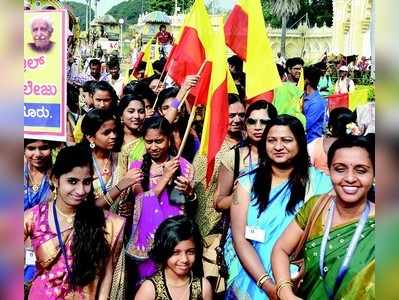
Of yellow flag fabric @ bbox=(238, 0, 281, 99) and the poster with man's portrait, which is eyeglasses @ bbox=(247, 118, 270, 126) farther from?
the poster with man's portrait

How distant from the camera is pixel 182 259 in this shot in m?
3.26

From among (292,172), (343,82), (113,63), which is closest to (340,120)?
(292,172)

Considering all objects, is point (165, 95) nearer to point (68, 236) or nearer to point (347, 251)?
point (68, 236)

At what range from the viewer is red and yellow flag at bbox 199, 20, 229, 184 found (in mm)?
3484

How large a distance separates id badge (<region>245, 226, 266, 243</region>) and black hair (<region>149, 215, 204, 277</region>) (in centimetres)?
22

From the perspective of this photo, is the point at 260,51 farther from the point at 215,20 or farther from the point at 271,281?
the point at 271,281

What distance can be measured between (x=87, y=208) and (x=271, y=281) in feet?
2.91

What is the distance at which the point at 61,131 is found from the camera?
3305mm

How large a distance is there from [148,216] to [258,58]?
3.08 feet

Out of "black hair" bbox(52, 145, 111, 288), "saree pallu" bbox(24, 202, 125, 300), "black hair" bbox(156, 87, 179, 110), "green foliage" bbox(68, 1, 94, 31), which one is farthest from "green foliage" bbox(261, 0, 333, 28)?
"saree pallu" bbox(24, 202, 125, 300)

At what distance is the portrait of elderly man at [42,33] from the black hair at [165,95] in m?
1.01
